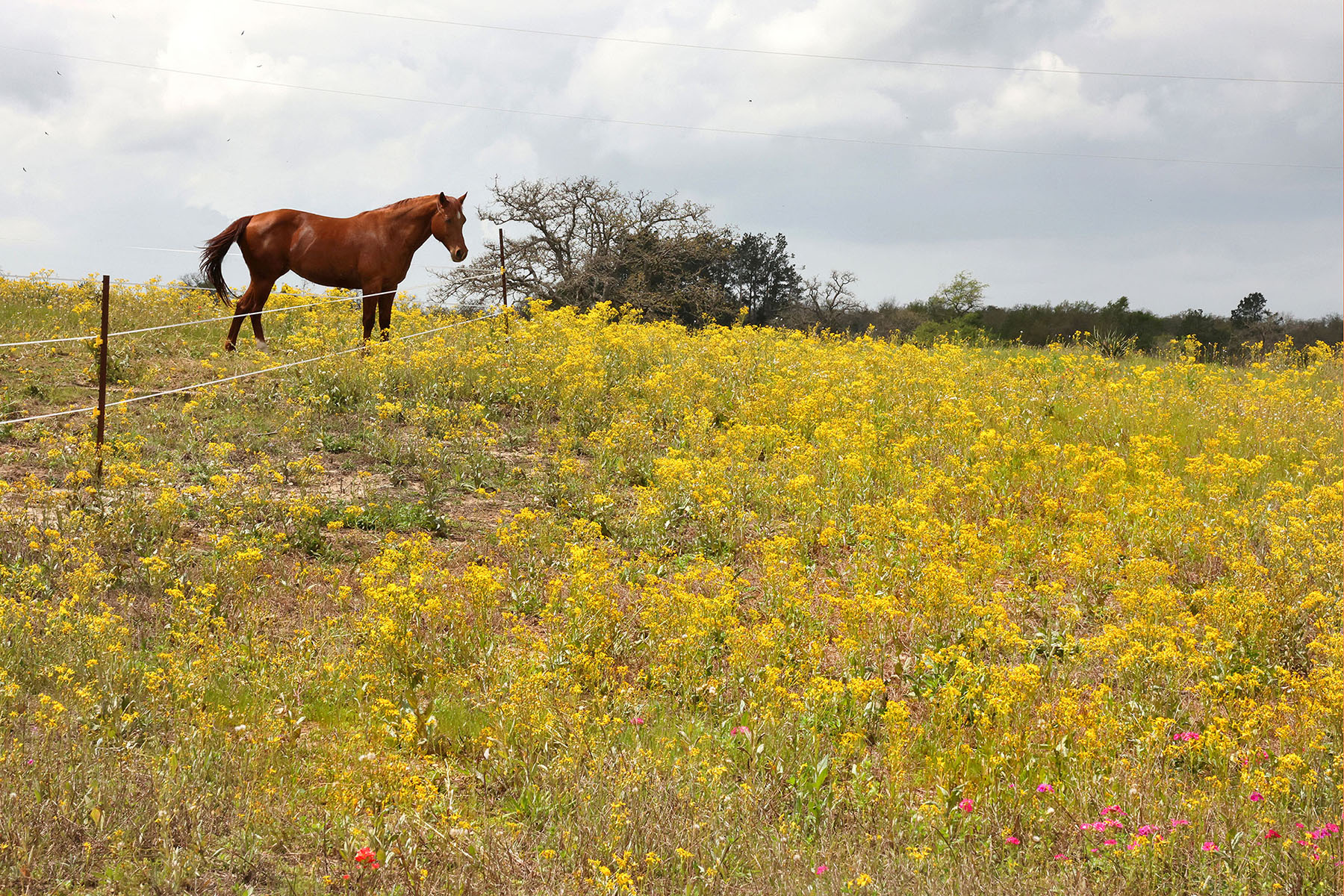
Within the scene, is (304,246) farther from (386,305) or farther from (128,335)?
(128,335)

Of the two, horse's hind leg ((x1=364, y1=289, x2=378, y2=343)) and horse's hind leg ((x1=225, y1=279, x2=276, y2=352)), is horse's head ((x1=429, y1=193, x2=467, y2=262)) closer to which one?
horse's hind leg ((x1=364, y1=289, x2=378, y2=343))

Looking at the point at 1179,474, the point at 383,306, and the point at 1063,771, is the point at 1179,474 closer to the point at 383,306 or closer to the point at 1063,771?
the point at 1063,771

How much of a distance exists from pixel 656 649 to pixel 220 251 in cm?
1110

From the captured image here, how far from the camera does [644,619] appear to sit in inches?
206

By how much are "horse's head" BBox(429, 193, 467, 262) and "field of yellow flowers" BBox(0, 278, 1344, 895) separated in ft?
9.10

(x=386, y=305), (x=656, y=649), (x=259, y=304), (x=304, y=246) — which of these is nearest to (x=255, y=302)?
(x=259, y=304)

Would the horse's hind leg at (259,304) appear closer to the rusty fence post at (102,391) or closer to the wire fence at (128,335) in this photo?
the wire fence at (128,335)

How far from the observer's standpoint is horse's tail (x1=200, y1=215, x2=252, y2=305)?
13164 millimetres

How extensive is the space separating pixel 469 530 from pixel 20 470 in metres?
4.14

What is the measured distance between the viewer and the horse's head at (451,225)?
41.2 feet

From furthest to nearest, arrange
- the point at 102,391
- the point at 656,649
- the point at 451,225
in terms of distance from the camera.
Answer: the point at 451,225, the point at 102,391, the point at 656,649

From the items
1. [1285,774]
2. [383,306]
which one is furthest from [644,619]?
[383,306]

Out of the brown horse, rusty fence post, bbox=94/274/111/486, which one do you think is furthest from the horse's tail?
rusty fence post, bbox=94/274/111/486

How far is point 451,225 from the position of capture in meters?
12.6
